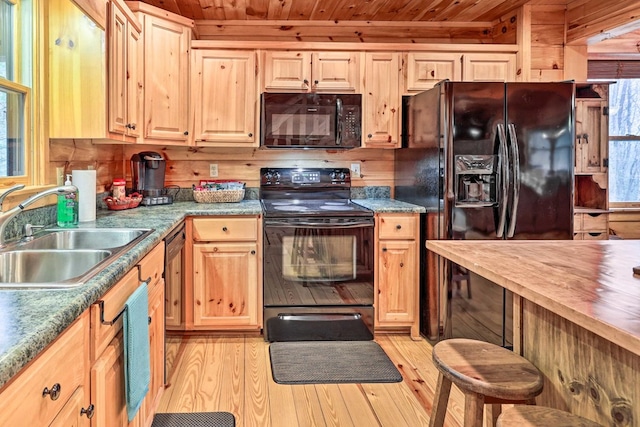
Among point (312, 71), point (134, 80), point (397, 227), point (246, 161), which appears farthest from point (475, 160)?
point (134, 80)

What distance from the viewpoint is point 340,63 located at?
11.6 ft

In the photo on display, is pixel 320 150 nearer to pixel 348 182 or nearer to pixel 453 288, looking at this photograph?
pixel 348 182

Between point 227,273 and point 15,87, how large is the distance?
161 centimetres

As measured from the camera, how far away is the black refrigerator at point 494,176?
2.94m

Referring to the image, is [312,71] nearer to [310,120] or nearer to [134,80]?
[310,120]

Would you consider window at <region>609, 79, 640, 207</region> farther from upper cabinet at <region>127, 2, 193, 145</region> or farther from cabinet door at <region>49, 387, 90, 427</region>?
cabinet door at <region>49, 387, 90, 427</region>

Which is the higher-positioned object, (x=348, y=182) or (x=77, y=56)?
(x=77, y=56)

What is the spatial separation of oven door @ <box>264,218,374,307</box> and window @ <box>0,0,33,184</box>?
145 cm

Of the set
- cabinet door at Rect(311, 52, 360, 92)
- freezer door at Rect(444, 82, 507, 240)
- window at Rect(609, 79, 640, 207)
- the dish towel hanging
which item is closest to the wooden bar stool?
the dish towel hanging

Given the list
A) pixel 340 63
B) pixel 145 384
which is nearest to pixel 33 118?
pixel 145 384

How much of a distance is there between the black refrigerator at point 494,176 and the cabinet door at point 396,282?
26 cm

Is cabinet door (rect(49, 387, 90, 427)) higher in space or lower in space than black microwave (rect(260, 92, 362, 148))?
lower

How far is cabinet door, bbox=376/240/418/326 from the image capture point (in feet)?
Result: 10.8

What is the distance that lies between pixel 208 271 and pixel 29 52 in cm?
159
